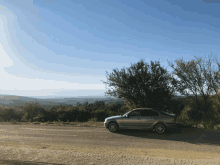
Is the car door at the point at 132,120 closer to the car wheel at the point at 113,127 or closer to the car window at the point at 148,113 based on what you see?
the car window at the point at 148,113

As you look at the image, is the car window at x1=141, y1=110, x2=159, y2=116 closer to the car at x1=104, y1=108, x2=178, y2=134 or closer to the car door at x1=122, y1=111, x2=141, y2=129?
the car at x1=104, y1=108, x2=178, y2=134

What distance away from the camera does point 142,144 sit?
7.84m

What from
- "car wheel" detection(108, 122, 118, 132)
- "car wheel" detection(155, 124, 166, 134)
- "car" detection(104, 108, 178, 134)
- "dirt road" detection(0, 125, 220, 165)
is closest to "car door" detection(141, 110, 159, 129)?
"car" detection(104, 108, 178, 134)

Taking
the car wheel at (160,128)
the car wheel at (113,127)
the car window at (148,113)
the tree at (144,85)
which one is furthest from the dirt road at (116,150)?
the tree at (144,85)

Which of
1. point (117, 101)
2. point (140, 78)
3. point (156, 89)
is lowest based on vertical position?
point (117, 101)

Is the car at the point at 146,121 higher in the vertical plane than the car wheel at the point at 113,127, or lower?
higher

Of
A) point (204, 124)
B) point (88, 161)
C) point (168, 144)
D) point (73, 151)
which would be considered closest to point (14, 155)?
point (73, 151)

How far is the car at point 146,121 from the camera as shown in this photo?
9.95 m

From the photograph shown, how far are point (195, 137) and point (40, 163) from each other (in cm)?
779

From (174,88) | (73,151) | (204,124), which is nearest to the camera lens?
(73,151)

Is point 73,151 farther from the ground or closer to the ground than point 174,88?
closer to the ground

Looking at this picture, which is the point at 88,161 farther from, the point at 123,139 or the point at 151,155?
the point at 123,139

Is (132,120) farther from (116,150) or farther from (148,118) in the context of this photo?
(116,150)

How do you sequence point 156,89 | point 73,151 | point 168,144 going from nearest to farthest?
point 73,151 → point 168,144 → point 156,89
